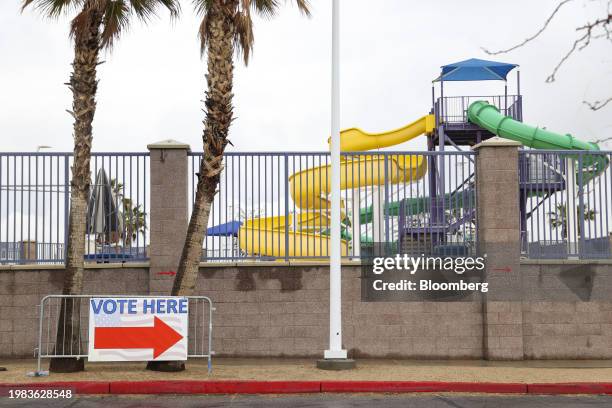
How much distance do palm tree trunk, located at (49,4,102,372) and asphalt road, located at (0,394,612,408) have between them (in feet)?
8.35

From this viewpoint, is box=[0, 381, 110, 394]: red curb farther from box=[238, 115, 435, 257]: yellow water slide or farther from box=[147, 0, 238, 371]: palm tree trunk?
box=[238, 115, 435, 257]: yellow water slide

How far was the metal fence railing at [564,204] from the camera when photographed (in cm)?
1655

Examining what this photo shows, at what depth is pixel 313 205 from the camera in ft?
55.6

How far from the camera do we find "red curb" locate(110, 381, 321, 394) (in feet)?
38.2

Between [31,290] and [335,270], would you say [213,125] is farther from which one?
[31,290]

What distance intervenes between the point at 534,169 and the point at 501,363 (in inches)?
166

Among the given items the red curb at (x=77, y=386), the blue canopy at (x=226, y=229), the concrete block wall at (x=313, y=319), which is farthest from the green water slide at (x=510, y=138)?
the red curb at (x=77, y=386)

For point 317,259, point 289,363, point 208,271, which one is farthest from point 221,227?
point 289,363

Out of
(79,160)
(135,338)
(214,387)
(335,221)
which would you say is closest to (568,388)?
(335,221)

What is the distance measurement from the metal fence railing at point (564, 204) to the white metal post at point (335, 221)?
4819mm

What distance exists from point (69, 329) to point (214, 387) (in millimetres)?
2900

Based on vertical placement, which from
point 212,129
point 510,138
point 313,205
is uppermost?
point 510,138

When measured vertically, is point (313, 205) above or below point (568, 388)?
above

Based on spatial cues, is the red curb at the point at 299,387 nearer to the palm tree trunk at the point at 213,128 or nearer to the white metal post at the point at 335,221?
the white metal post at the point at 335,221
